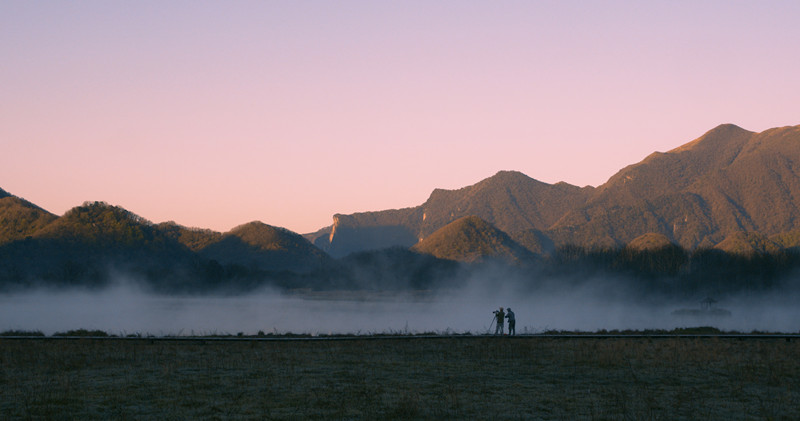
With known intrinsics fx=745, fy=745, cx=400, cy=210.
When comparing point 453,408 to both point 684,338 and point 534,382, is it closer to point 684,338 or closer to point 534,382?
point 534,382

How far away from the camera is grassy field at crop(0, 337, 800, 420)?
21062 millimetres

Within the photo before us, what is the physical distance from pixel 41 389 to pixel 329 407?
10.3 meters

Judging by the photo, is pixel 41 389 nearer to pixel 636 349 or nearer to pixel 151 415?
pixel 151 415

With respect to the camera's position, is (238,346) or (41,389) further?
(238,346)

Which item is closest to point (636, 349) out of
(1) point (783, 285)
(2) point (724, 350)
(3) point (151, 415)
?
(2) point (724, 350)

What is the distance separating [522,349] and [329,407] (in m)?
19.0

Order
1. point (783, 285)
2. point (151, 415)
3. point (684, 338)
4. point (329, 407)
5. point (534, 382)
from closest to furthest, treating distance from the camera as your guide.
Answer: point (151, 415) < point (329, 407) < point (534, 382) < point (684, 338) < point (783, 285)

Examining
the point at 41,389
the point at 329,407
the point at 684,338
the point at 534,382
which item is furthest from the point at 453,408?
the point at 684,338

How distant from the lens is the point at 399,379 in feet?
90.8

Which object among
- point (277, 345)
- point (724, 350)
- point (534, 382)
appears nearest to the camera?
point (534, 382)

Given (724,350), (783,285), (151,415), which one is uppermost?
(783,285)

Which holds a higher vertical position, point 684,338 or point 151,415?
point 684,338

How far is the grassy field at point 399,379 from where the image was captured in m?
21.1

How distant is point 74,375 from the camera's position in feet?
94.1
